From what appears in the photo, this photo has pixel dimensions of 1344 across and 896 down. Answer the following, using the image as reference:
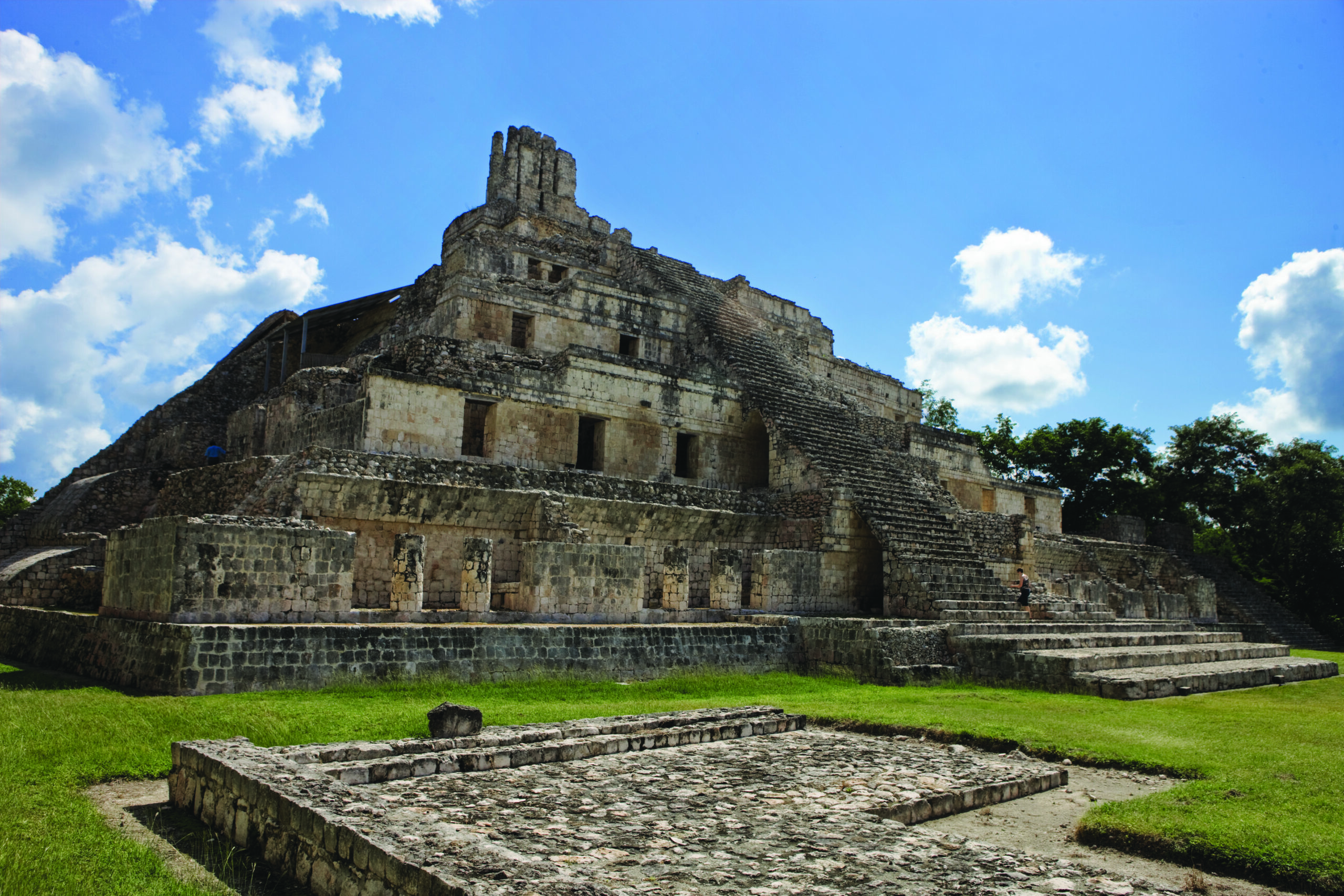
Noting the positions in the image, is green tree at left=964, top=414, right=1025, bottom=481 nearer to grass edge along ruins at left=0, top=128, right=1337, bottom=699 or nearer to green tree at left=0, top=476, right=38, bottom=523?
grass edge along ruins at left=0, top=128, right=1337, bottom=699

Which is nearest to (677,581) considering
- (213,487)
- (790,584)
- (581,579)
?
(581,579)

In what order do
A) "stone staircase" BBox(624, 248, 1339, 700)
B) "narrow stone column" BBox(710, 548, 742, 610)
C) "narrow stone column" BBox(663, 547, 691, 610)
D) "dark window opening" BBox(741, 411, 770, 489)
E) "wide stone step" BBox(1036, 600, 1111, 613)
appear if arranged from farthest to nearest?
"dark window opening" BBox(741, 411, 770, 489), "wide stone step" BBox(1036, 600, 1111, 613), "narrow stone column" BBox(710, 548, 742, 610), "narrow stone column" BBox(663, 547, 691, 610), "stone staircase" BBox(624, 248, 1339, 700)

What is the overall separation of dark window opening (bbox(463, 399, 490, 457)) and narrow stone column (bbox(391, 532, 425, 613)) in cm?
524

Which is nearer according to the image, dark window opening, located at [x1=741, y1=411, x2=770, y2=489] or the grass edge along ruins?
the grass edge along ruins

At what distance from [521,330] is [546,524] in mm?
6658

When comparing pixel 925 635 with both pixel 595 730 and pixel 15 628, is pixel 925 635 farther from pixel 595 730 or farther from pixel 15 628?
pixel 15 628

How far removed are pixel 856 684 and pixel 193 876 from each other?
9.99 meters

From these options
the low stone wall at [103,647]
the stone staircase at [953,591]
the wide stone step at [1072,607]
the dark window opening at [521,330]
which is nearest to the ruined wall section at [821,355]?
the stone staircase at [953,591]

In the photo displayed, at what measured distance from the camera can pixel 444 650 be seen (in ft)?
35.8

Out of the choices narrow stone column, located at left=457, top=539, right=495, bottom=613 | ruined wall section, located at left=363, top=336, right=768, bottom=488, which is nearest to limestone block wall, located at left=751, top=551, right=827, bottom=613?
ruined wall section, located at left=363, top=336, right=768, bottom=488

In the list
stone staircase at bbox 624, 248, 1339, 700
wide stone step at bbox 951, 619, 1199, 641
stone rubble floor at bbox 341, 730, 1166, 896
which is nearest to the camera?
stone rubble floor at bbox 341, 730, 1166, 896

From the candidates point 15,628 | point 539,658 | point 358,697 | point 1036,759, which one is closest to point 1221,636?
point 1036,759

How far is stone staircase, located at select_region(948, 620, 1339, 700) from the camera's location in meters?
12.3

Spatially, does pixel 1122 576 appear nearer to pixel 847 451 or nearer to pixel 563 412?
pixel 847 451
